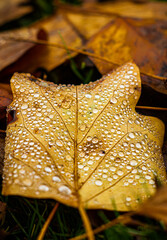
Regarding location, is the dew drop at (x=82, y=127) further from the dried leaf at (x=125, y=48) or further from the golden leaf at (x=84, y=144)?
the dried leaf at (x=125, y=48)

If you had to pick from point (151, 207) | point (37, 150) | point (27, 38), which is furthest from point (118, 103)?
point (27, 38)

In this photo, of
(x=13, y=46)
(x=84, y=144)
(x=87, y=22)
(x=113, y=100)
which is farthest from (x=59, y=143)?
(x=87, y=22)

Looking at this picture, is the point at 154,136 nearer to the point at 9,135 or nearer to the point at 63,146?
the point at 63,146

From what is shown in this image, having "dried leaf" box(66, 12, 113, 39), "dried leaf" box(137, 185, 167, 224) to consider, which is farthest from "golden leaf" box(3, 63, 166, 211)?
"dried leaf" box(66, 12, 113, 39)

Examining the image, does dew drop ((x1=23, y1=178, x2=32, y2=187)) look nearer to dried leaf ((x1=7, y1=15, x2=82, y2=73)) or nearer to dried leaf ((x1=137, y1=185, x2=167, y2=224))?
dried leaf ((x1=137, y1=185, x2=167, y2=224))

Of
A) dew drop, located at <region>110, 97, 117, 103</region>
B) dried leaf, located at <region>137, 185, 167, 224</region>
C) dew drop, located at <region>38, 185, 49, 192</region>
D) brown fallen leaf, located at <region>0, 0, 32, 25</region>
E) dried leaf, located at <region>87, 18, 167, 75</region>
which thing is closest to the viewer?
dried leaf, located at <region>137, 185, 167, 224</region>
